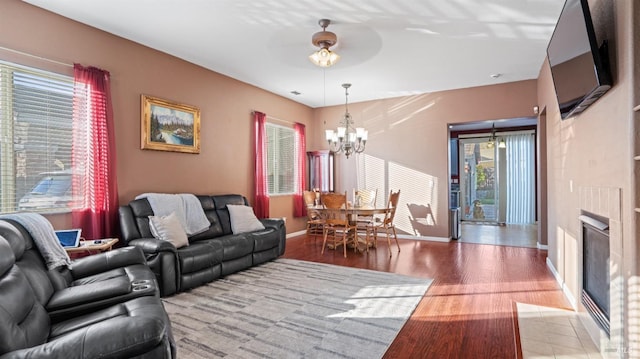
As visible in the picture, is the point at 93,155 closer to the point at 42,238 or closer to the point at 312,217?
the point at 42,238

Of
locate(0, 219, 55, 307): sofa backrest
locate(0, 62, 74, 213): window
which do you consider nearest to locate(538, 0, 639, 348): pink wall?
locate(0, 219, 55, 307): sofa backrest

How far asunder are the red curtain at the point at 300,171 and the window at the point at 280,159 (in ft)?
0.31

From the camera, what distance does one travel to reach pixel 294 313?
281cm

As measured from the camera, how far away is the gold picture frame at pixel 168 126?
4.01 m

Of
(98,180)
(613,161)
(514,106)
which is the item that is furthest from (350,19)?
(514,106)

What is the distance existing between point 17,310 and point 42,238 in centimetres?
92

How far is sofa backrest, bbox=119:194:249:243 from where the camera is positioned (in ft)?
11.4

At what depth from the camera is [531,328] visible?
254 centimetres

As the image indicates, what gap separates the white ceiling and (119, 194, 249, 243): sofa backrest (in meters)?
1.93

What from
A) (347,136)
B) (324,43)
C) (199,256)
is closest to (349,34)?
(324,43)

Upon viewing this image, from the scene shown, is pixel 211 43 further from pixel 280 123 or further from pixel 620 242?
pixel 620 242

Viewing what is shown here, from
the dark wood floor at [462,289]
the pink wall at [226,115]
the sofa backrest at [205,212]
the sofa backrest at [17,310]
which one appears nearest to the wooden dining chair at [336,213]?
the dark wood floor at [462,289]

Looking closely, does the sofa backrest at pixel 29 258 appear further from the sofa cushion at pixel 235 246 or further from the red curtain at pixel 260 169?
the red curtain at pixel 260 169

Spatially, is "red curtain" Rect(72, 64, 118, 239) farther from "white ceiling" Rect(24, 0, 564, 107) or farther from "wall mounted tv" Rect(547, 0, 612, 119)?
"wall mounted tv" Rect(547, 0, 612, 119)
